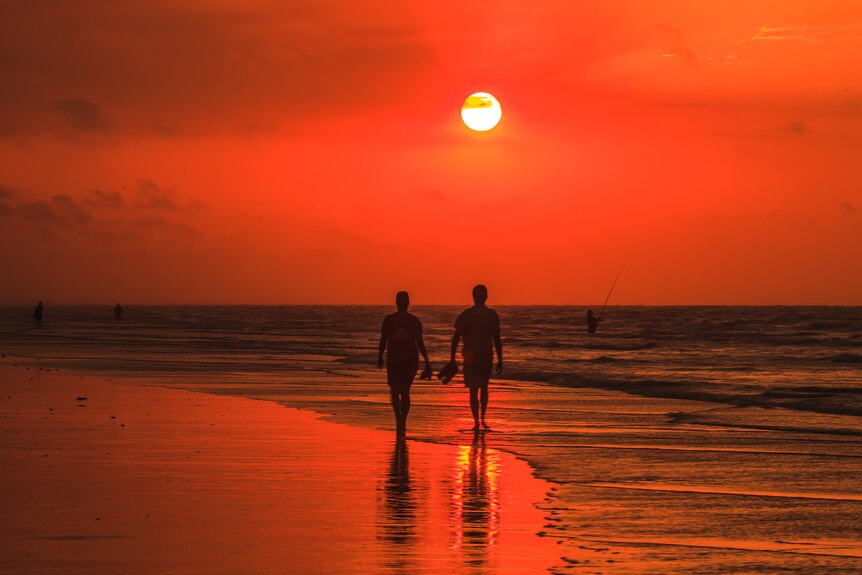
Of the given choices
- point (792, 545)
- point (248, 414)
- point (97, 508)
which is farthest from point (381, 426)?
point (792, 545)

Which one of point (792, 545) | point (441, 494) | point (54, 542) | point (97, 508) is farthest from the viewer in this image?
point (441, 494)

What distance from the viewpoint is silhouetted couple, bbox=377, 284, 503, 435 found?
47.3ft

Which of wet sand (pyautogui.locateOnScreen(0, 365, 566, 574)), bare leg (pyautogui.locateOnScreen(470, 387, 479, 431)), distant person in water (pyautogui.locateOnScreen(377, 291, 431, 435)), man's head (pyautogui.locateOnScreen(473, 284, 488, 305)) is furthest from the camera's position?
bare leg (pyautogui.locateOnScreen(470, 387, 479, 431))

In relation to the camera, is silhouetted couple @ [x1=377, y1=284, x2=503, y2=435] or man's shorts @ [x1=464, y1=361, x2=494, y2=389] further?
man's shorts @ [x1=464, y1=361, x2=494, y2=389]

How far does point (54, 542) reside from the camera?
743 centimetres

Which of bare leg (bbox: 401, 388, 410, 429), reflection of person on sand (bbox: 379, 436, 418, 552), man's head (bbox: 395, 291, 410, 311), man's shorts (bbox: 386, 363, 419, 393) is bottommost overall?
reflection of person on sand (bbox: 379, 436, 418, 552)

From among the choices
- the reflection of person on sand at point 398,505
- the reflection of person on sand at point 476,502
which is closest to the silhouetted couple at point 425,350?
the reflection of person on sand at point 476,502

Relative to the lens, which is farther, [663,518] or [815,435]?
[815,435]

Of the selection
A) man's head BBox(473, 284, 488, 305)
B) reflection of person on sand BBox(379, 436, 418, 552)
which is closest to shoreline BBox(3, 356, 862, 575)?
reflection of person on sand BBox(379, 436, 418, 552)

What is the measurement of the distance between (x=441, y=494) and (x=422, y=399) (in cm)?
1110

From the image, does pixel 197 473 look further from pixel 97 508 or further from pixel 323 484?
pixel 97 508

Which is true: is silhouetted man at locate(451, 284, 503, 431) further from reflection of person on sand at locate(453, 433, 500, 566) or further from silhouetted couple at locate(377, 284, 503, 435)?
reflection of person on sand at locate(453, 433, 500, 566)

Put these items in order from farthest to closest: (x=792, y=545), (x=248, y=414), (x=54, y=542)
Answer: (x=248, y=414) → (x=792, y=545) → (x=54, y=542)

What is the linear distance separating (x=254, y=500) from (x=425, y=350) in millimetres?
5235
